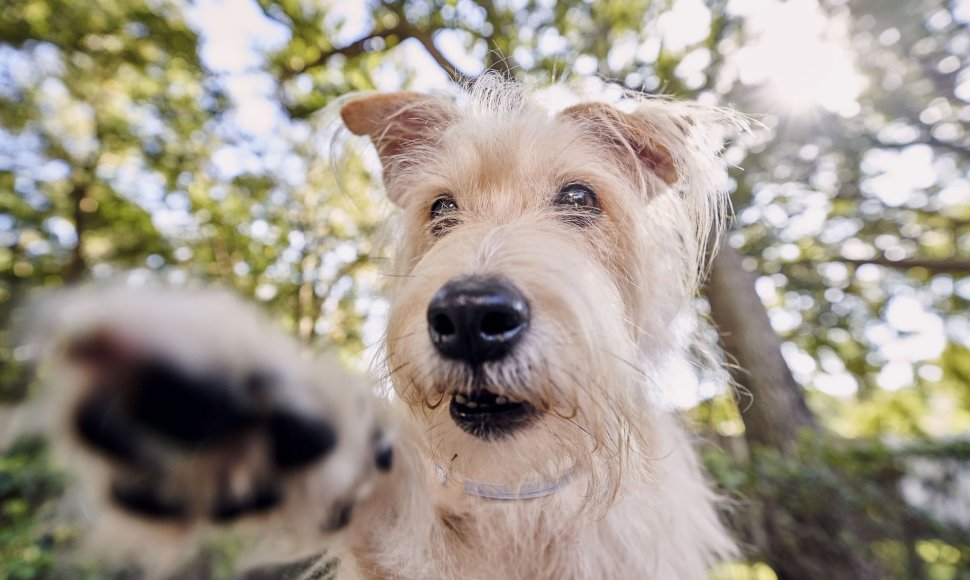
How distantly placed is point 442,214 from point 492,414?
3.66 feet

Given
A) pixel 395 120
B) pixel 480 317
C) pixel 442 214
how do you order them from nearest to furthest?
pixel 480 317 < pixel 442 214 < pixel 395 120

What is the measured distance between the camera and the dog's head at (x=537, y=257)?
147 cm

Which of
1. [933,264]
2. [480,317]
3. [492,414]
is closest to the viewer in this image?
[480,317]

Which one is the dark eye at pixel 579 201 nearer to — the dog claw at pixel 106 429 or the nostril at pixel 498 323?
the nostril at pixel 498 323

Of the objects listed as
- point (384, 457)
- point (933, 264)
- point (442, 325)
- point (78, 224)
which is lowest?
point (78, 224)

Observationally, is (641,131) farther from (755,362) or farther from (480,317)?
(755,362)

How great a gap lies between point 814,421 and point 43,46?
42.6 ft

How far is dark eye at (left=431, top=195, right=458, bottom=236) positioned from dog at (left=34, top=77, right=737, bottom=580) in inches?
0.5

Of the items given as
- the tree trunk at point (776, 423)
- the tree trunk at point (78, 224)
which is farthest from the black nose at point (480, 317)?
the tree trunk at point (78, 224)

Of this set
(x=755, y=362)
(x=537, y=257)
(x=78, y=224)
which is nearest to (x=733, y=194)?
(x=755, y=362)

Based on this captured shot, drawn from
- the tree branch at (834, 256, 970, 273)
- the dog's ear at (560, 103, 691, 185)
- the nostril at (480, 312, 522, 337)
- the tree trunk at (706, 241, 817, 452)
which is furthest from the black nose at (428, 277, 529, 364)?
the tree branch at (834, 256, 970, 273)

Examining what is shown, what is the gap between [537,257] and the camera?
164 centimetres

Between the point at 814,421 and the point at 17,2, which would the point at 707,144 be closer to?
the point at 814,421

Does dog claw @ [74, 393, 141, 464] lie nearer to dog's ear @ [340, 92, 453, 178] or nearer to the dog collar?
the dog collar
